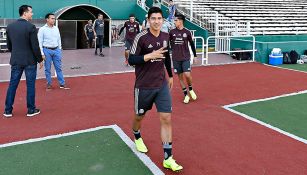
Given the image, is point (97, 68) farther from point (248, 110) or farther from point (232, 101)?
point (248, 110)

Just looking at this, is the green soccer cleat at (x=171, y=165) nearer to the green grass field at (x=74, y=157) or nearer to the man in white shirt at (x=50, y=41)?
the green grass field at (x=74, y=157)

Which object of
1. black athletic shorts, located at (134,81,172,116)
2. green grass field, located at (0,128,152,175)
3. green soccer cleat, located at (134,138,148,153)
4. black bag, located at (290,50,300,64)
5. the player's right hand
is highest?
black bag, located at (290,50,300,64)

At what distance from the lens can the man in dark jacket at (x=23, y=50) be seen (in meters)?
6.71

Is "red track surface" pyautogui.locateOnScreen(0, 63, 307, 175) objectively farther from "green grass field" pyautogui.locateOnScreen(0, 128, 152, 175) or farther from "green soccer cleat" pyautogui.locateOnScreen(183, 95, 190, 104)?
"green grass field" pyautogui.locateOnScreen(0, 128, 152, 175)

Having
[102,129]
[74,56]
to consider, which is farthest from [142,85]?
[74,56]

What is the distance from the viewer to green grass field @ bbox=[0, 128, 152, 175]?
4359 millimetres

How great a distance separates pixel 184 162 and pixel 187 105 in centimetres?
320

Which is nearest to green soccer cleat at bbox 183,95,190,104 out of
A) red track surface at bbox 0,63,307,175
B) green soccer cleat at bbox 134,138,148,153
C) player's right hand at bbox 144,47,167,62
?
red track surface at bbox 0,63,307,175

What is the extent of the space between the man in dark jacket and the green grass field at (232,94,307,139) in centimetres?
431


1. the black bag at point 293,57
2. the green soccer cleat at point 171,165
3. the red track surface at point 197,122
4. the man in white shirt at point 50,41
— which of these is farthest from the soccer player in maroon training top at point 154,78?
the black bag at point 293,57

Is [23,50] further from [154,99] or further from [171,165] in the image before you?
[171,165]

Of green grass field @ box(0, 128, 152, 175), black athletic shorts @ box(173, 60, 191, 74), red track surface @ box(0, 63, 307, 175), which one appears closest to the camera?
green grass field @ box(0, 128, 152, 175)

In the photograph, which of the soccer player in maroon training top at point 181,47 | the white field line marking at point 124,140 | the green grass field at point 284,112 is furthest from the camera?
the soccer player in maroon training top at point 181,47

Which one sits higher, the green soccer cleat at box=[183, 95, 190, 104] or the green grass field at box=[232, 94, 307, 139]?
the green soccer cleat at box=[183, 95, 190, 104]
